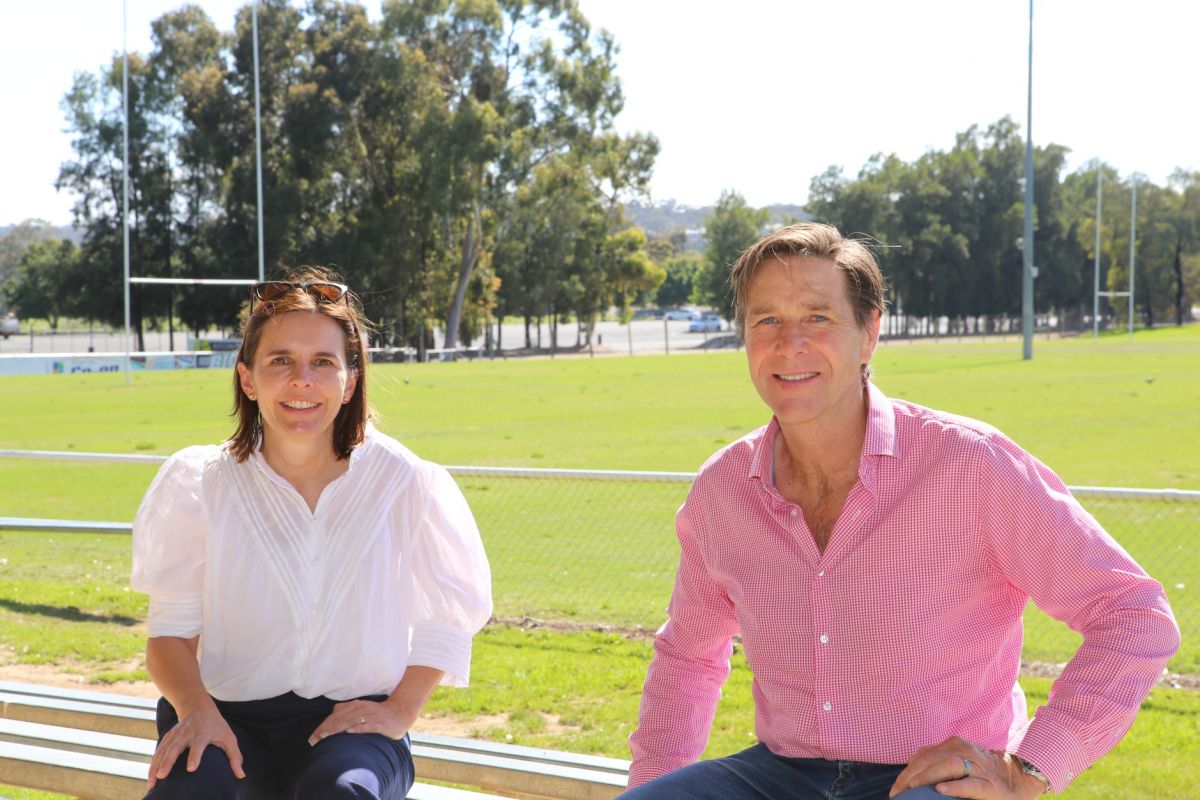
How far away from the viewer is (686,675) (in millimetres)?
2805

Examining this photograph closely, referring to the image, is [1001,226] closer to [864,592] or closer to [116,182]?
[116,182]

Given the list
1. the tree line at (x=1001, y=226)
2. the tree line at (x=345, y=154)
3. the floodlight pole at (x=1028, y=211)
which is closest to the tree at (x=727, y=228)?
the tree line at (x=1001, y=226)

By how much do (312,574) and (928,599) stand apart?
1.40 metres

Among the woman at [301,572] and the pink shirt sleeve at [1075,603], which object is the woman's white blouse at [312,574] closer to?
the woman at [301,572]

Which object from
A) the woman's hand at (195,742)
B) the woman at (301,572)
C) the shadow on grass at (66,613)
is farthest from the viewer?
the shadow on grass at (66,613)

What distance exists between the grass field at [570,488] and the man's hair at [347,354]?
0.64 metres

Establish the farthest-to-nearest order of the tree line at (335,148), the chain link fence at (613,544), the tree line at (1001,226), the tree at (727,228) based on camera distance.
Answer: the tree line at (1001,226)
the tree at (727,228)
the tree line at (335,148)
the chain link fence at (613,544)

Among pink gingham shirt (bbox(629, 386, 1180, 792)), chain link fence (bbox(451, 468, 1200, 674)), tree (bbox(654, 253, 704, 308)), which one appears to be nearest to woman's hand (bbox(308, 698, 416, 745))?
pink gingham shirt (bbox(629, 386, 1180, 792))

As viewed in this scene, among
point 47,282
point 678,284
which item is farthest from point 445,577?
point 678,284

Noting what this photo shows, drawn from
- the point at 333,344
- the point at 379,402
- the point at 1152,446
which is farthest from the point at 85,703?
the point at 379,402

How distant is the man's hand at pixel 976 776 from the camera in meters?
2.23

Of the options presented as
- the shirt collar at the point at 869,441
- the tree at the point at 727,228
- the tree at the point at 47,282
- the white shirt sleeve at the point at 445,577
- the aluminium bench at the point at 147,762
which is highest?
the tree at the point at 727,228

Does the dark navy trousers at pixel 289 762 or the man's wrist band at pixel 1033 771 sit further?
the dark navy trousers at pixel 289 762

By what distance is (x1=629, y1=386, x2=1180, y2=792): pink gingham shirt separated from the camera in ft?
7.45
